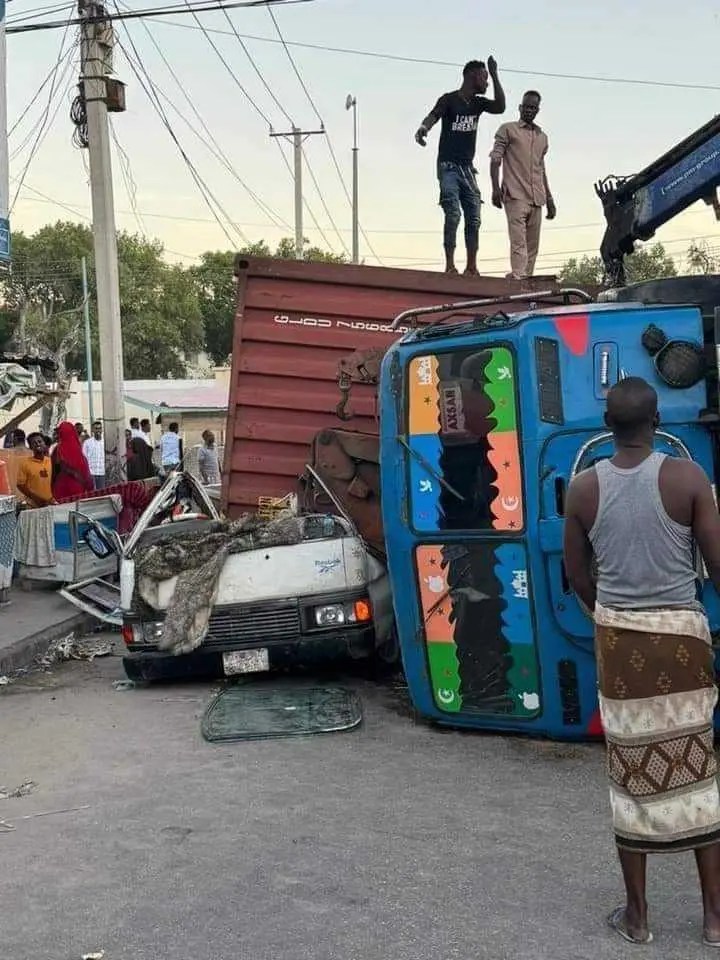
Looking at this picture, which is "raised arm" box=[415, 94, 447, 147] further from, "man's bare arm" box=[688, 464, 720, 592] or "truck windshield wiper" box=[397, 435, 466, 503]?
"man's bare arm" box=[688, 464, 720, 592]

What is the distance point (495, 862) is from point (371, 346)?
505 cm

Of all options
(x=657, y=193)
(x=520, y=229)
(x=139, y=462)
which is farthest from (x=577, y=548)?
(x=139, y=462)

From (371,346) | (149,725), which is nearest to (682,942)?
(149,725)

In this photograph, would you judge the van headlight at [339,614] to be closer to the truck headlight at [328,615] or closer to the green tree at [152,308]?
the truck headlight at [328,615]

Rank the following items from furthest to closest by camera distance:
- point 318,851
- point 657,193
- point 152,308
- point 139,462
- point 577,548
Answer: point 152,308, point 139,462, point 657,193, point 318,851, point 577,548

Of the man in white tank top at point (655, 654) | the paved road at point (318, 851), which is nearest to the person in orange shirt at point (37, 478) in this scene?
the paved road at point (318, 851)

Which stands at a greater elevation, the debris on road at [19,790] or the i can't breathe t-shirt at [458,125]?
the i can't breathe t-shirt at [458,125]

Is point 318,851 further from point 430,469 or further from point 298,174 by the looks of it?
point 298,174

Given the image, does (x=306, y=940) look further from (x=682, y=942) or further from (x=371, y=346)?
(x=371, y=346)

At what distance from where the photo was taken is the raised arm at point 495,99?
9227 mm

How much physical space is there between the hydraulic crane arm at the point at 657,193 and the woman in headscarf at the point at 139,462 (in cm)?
1087

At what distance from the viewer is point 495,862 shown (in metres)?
3.99

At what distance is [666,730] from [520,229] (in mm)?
6888

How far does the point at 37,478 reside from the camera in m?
12.5
